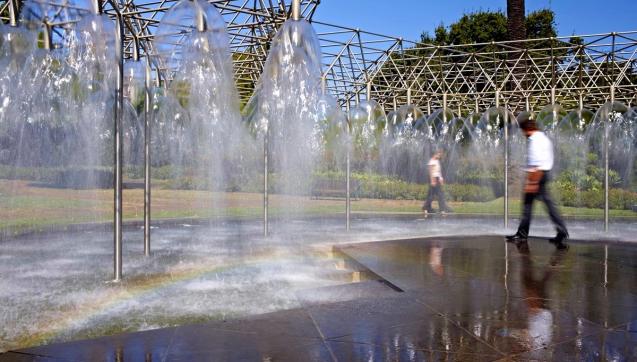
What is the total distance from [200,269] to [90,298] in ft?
6.21

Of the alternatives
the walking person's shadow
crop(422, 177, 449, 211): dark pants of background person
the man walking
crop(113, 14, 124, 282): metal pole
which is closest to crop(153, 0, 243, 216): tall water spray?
crop(113, 14, 124, 282): metal pole

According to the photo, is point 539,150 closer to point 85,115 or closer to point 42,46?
point 42,46

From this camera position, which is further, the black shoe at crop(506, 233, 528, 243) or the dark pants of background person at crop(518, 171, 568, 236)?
the black shoe at crop(506, 233, 528, 243)

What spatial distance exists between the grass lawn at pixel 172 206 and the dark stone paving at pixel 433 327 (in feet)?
28.5

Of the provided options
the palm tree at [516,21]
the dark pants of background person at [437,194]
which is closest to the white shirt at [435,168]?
the dark pants of background person at [437,194]

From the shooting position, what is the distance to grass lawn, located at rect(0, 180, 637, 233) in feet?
54.2

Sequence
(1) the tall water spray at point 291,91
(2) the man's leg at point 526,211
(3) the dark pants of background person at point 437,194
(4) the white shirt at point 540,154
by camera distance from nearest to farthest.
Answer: (4) the white shirt at point 540,154 < (2) the man's leg at point 526,211 < (1) the tall water spray at point 291,91 < (3) the dark pants of background person at point 437,194

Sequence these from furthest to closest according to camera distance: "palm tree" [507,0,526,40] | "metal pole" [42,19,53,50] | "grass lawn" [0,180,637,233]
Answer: "palm tree" [507,0,526,40] → "grass lawn" [0,180,637,233] → "metal pole" [42,19,53,50]

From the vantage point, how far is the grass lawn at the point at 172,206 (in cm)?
1652

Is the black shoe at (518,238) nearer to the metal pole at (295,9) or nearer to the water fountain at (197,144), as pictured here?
the water fountain at (197,144)

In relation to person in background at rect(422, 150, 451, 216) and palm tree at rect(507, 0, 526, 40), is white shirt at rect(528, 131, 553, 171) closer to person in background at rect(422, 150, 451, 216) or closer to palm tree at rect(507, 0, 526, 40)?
person in background at rect(422, 150, 451, 216)

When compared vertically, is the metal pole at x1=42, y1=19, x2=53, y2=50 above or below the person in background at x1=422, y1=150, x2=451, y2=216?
above

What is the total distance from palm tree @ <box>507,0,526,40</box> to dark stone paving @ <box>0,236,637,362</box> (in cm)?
2127

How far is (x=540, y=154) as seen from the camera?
8.65m
